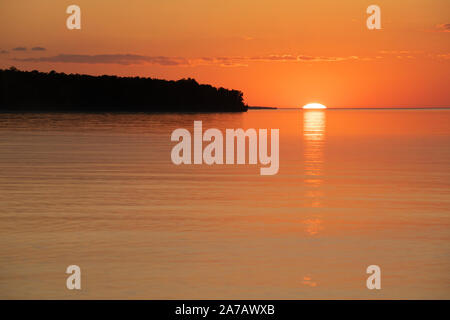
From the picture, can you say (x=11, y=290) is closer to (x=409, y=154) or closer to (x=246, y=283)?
(x=246, y=283)

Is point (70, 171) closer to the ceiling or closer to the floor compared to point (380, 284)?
closer to the ceiling

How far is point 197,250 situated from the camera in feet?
47.1

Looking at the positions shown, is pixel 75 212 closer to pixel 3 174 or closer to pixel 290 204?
pixel 290 204

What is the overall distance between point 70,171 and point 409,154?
21.3m

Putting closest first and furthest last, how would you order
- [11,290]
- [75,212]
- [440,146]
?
[11,290] < [75,212] < [440,146]

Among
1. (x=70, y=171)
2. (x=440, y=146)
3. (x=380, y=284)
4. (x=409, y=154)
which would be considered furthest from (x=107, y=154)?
(x=380, y=284)

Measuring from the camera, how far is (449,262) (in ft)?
44.7

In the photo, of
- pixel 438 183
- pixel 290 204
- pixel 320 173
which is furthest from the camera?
pixel 320 173

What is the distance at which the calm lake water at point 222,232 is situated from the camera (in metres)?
12.1

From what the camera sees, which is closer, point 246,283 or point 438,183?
point 246,283

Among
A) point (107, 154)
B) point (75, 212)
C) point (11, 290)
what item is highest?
point (107, 154)

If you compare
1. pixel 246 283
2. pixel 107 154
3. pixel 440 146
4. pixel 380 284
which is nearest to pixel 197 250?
pixel 246 283

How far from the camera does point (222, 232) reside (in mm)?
16141

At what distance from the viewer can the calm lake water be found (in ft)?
39.8
